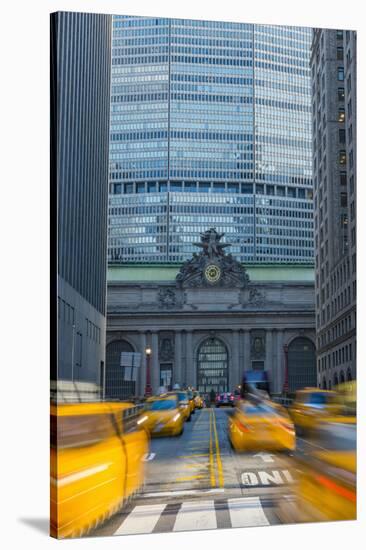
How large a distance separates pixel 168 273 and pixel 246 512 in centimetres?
8863

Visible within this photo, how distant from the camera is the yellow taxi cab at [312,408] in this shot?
78.4ft

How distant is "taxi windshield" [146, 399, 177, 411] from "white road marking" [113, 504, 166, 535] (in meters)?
13.7

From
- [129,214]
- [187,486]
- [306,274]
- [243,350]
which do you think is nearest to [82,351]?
[187,486]

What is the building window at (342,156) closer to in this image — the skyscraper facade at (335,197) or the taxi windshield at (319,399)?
the skyscraper facade at (335,197)

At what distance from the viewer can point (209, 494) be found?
19.0 metres

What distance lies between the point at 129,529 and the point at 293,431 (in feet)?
31.4

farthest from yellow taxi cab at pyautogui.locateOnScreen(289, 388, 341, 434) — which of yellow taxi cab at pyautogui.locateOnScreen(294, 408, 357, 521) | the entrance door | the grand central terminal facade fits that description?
the entrance door

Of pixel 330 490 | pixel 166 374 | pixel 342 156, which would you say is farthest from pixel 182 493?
pixel 166 374

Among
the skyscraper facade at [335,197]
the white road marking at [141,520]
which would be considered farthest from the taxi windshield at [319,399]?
the white road marking at [141,520]

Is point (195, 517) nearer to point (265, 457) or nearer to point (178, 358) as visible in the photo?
point (265, 457)

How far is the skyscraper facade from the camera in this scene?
23.7 m

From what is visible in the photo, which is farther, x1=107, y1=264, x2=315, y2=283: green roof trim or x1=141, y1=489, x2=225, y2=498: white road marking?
x1=107, y1=264, x2=315, y2=283: green roof trim

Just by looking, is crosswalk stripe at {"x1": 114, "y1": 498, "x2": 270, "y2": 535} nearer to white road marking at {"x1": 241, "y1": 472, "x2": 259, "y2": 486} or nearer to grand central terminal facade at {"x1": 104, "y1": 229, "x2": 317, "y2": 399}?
white road marking at {"x1": 241, "y1": 472, "x2": 259, "y2": 486}

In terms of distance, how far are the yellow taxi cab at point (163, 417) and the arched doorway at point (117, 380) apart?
163 centimetres
